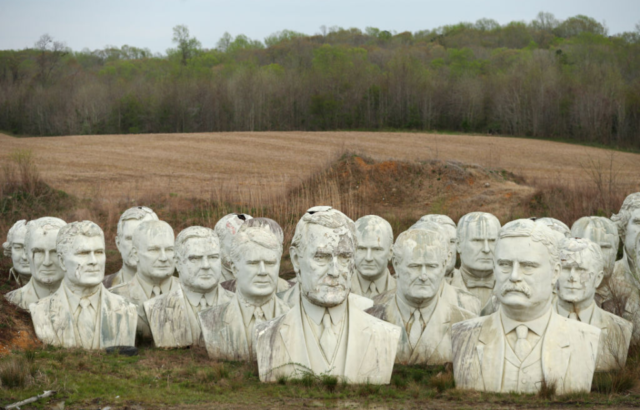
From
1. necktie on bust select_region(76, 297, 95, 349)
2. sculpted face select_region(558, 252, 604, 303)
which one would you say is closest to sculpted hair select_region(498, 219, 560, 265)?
sculpted face select_region(558, 252, 604, 303)

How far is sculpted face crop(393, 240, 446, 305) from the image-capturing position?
9.34 metres

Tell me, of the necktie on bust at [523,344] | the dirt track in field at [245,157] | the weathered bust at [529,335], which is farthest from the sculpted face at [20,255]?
the dirt track in field at [245,157]

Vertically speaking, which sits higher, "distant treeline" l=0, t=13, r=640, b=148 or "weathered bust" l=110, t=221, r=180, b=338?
"distant treeline" l=0, t=13, r=640, b=148

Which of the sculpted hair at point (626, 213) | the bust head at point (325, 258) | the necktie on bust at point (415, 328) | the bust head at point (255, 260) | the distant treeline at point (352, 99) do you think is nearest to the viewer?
the bust head at point (325, 258)

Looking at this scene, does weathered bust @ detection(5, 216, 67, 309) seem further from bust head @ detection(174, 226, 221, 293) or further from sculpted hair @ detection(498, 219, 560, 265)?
sculpted hair @ detection(498, 219, 560, 265)

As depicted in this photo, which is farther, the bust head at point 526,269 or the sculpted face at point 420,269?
the sculpted face at point 420,269

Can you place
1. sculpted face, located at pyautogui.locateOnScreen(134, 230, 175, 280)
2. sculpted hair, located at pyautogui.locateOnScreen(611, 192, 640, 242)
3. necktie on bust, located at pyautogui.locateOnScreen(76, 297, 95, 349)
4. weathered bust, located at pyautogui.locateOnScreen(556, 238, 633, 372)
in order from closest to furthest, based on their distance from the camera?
1. weathered bust, located at pyautogui.locateOnScreen(556, 238, 633, 372)
2. necktie on bust, located at pyautogui.locateOnScreen(76, 297, 95, 349)
3. sculpted hair, located at pyautogui.locateOnScreen(611, 192, 640, 242)
4. sculpted face, located at pyautogui.locateOnScreen(134, 230, 175, 280)

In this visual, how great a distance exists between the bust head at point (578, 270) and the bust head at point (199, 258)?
4427 mm

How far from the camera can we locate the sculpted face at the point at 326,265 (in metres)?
8.09

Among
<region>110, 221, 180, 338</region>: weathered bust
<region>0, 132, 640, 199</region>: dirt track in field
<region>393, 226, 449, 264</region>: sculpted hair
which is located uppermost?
<region>0, 132, 640, 199</region>: dirt track in field

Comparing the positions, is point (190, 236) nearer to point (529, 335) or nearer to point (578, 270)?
point (529, 335)

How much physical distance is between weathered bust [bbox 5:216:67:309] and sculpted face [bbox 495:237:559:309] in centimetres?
618

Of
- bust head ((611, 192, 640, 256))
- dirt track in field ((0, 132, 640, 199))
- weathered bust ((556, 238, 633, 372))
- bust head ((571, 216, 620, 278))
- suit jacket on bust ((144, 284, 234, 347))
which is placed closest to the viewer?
weathered bust ((556, 238, 633, 372))

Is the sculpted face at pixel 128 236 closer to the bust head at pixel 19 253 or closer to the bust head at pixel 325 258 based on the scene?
the bust head at pixel 19 253
